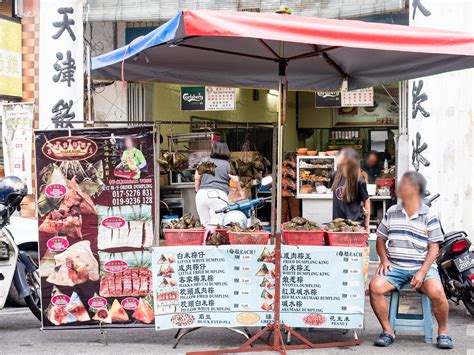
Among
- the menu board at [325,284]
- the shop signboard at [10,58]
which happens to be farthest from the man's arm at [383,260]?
the shop signboard at [10,58]

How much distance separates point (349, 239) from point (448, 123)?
15.2ft

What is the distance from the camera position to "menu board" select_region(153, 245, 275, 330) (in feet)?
19.9

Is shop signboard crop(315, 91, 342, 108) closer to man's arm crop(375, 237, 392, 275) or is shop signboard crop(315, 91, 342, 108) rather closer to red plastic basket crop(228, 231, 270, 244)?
man's arm crop(375, 237, 392, 275)

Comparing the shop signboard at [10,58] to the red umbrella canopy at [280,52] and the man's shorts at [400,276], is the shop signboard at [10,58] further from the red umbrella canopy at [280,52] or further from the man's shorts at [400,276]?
the man's shorts at [400,276]

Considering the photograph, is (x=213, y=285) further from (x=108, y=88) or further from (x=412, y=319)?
(x=108, y=88)

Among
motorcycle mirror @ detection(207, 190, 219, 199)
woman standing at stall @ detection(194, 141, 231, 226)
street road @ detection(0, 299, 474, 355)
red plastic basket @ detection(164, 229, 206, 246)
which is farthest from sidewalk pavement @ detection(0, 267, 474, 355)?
motorcycle mirror @ detection(207, 190, 219, 199)

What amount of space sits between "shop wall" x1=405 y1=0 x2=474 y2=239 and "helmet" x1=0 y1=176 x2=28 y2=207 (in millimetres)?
5593

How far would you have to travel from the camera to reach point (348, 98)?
12.1m

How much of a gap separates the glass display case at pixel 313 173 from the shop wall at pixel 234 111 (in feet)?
7.55

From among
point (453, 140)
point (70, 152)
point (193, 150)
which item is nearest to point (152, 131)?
point (70, 152)

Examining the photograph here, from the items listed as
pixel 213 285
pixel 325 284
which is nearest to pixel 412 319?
pixel 325 284

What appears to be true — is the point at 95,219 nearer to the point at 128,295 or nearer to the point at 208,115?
the point at 128,295

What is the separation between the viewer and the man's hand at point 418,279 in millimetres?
6039

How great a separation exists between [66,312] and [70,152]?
53.2 inches
